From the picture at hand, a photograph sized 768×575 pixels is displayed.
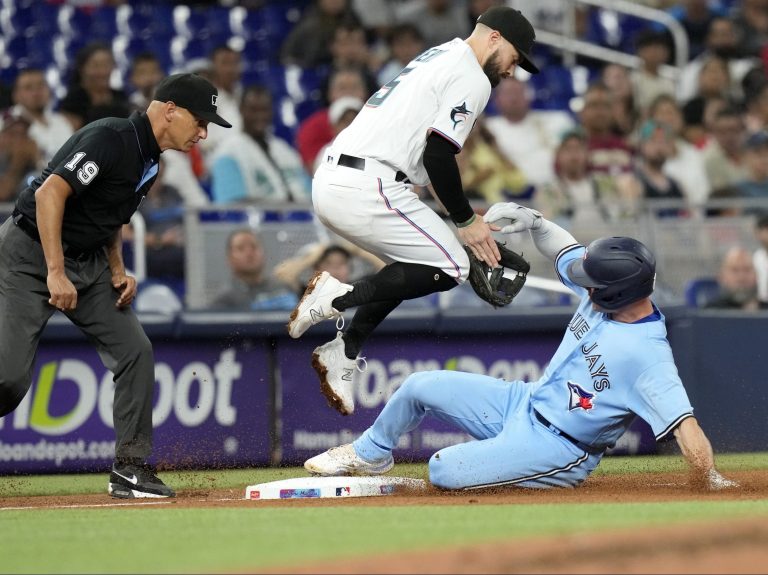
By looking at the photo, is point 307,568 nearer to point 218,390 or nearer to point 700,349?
point 218,390

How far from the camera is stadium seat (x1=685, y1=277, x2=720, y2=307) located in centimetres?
1048

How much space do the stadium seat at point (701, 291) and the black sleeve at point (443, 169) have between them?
186 inches

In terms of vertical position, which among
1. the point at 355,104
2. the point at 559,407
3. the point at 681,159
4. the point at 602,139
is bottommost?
the point at 559,407

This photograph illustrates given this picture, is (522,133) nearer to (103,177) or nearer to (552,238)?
(552,238)

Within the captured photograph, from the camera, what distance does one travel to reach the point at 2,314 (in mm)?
6375

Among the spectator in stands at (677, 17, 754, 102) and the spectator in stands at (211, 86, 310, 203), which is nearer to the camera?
the spectator in stands at (211, 86, 310, 203)

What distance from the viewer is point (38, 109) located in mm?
11227

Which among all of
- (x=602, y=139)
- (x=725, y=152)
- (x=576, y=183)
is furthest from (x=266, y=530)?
(x=725, y=152)

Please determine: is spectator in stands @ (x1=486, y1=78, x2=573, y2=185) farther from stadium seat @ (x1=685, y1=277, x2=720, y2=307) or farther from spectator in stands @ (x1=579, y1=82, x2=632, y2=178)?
stadium seat @ (x1=685, y1=277, x2=720, y2=307)

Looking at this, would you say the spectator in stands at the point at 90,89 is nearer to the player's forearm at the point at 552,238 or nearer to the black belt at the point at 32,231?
the black belt at the point at 32,231

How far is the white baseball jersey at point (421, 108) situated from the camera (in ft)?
20.8

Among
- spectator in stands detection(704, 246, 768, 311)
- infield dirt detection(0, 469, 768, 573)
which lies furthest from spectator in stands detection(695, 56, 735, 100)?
infield dirt detection(0, 469, 768, 573)

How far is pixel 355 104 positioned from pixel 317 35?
2.34 meters

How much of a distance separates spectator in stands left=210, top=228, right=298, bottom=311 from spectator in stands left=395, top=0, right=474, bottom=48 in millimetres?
5201
